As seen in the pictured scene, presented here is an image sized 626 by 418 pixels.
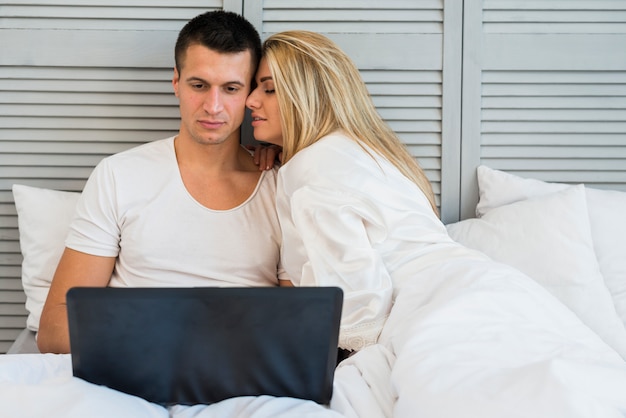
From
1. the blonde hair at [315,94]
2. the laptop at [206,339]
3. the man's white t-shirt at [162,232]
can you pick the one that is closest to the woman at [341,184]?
the blonde hair at [315,94]

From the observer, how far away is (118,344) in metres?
0.96

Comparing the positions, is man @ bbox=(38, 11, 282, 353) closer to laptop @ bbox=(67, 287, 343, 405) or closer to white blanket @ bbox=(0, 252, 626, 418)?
white blanket @ bbox=(0, 252, 626, 418)

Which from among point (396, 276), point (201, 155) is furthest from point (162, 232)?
point (396, 276)

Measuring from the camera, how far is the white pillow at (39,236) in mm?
1733

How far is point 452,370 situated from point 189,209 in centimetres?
82

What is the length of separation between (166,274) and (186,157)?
0.30m

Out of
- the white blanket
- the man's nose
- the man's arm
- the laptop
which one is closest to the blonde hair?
the man's nose

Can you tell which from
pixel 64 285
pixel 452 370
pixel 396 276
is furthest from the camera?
pixel 64 285

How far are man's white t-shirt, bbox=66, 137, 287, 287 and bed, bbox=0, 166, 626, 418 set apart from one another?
17cm

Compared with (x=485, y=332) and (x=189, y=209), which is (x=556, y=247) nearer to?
(x=485, y=332)

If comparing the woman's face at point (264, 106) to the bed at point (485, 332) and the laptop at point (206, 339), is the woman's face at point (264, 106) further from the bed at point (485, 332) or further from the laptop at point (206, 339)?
the laptop at point (206, 339)

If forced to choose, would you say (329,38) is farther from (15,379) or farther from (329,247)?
(15,379)

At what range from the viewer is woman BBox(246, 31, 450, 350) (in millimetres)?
1411

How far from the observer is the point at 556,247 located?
1.67 m
